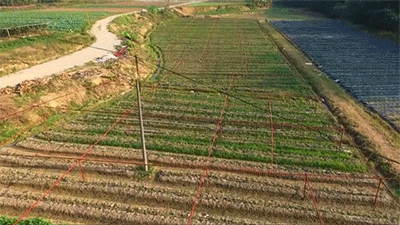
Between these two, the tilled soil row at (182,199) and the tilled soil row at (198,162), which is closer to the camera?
the tilled soil row at (182,199)

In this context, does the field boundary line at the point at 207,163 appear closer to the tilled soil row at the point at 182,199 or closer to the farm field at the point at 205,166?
the farm field at the point at 205,166

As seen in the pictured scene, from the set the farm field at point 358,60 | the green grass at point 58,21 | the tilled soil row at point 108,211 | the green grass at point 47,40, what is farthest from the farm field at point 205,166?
the green grass at point 58,21

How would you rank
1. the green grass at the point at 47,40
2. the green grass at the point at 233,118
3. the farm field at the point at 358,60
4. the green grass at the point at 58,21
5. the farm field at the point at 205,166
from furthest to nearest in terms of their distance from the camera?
the green grass at the point at 58,21
the green grass at the point at 47,40
the farm field at the point at 358,60
the green grass at the point at 233,118
the farm field at the point at 205,166

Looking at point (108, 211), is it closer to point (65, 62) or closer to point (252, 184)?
point (252, 184)

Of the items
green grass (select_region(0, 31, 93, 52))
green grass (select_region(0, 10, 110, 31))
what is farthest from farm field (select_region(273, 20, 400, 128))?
green grass (select_region(0, 10, 110, 31))

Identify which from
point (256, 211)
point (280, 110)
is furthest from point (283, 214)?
point (280, 110)
